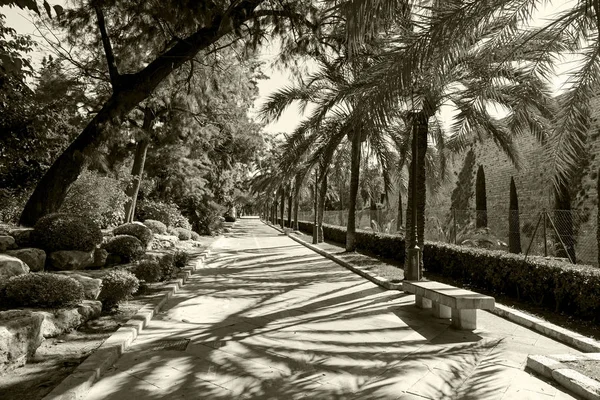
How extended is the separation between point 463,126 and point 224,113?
1105 cm

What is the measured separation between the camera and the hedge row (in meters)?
6.10

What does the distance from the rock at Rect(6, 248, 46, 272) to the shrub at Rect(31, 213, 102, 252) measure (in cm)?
41

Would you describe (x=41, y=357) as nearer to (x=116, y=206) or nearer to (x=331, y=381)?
(x=331, y=381)

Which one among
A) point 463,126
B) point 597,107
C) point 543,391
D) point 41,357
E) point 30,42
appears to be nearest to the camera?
point 543,391

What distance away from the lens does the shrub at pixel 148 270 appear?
8.57m

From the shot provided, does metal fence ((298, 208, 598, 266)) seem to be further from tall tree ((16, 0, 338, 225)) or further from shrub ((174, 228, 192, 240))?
shrub ((174, 228, 192, 240))

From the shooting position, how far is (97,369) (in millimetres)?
3988

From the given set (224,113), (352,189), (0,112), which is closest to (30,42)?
(0,112)

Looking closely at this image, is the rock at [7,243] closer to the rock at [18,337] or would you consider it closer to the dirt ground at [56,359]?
the dirt ground at [56,359]

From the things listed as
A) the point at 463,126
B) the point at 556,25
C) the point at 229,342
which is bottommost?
the point at 229,342

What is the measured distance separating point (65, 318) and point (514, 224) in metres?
16.7

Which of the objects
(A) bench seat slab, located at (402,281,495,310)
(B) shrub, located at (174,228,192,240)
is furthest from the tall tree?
(B) shrub, located at (174,228,192,240)

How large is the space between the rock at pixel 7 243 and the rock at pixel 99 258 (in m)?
1.60

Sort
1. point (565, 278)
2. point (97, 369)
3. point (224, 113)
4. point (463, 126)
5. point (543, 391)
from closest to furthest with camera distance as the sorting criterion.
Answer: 1. point (543, 391)
2. point (97, 369)
3. point (565, 278)
4. point (463, 126)
5. point (224, 113)
